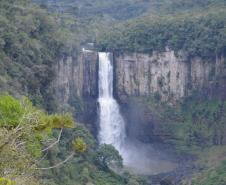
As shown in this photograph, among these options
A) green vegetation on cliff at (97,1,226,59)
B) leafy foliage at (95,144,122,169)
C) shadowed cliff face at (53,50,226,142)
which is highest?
green vegetation on cliff at (97,1,226,59)

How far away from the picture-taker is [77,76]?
38000mm

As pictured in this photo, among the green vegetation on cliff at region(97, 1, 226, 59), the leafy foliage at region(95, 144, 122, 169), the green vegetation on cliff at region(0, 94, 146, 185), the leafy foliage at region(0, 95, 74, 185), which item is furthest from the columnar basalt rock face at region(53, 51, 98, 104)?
the leafy foliage at region(0, 95, 74, 185)

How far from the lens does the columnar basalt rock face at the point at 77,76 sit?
35.4 meters

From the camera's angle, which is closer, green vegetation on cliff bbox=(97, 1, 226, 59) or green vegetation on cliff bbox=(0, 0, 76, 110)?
green vegetation on cliff bbox=(0, 0, 76, 110)

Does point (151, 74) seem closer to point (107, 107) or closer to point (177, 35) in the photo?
point (177, 35)

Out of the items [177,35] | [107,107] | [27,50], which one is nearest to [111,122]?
[107,107]

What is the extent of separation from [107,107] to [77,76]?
3393 mm

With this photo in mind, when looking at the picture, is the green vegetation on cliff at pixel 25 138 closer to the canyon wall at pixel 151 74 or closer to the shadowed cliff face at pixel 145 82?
the shadowed cliff face at pixel 145 82

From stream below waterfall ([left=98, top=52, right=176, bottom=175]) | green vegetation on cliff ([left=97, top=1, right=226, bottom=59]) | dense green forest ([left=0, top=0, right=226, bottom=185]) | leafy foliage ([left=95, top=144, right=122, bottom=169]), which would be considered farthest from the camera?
stream below waterfall ([left=98, top=52, right=176, bottom=175])

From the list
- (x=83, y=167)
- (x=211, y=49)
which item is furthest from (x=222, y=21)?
(x=83, y=167)

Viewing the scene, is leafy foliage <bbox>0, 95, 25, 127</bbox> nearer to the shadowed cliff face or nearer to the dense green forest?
the dense green forest

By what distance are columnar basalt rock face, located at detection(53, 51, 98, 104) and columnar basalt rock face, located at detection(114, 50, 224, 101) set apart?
1945 millimetres

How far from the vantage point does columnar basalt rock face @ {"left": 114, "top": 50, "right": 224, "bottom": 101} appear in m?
38.9

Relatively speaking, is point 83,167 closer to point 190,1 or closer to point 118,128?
point 118,128
